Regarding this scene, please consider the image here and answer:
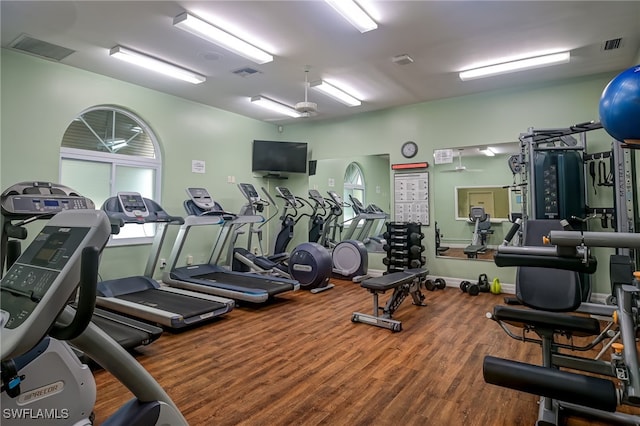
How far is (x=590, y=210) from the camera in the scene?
4.38 m

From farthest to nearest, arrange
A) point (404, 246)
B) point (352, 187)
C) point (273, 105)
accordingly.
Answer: point (352, 187)
point (273, 105)
point (404, 246)

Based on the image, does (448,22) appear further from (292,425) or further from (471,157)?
(292,425)

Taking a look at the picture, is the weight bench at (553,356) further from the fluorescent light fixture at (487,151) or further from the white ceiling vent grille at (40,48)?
the white ceiling vent grille at (40,48)

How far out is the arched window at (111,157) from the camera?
452cm

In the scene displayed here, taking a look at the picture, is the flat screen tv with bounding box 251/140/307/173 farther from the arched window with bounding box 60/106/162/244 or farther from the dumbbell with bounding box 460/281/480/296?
the dumbbell with bounding box 460/281/480/296

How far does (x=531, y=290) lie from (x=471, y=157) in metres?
3.59

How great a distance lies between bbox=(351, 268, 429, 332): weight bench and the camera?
11.4ft

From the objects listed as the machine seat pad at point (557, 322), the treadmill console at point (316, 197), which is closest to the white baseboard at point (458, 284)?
the treadmill console at point (316, 197)

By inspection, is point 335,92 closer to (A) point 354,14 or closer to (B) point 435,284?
(A) point 354,14

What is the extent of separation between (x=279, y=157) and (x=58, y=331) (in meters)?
6.06

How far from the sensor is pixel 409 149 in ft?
19.5

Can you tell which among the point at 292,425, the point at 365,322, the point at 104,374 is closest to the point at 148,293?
the point at 104,374

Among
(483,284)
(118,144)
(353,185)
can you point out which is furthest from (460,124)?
(118,144)

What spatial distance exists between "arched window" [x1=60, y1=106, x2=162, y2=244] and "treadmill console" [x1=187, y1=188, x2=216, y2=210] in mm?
707
